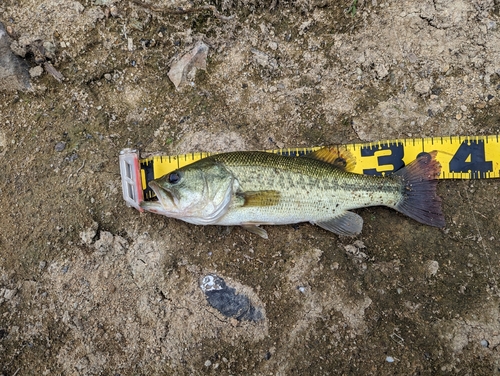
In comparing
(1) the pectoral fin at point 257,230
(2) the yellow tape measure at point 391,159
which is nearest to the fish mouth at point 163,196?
(2) the yellow tape measure at point 391,159

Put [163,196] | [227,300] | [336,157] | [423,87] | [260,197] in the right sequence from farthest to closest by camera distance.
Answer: [423,87]
[336,157]
[227,300]
[260,197]
[163,196]

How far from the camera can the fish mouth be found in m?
3.73

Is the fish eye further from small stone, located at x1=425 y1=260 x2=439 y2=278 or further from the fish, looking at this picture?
small stone, located at x1=425 y1=260 x2=439 y2=278

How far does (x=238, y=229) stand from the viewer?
4.23m

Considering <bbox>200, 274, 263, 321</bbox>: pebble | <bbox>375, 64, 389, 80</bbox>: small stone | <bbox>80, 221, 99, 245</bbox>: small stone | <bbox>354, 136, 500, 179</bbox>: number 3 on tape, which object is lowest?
<bbox>200, 274, 263, 321</bbox>: pebble

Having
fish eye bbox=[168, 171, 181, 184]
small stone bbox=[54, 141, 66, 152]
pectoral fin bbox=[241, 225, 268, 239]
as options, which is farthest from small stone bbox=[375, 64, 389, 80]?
small stone bbox=[54, 141, 66, 152]

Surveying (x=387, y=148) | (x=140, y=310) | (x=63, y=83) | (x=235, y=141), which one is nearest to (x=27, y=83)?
(x=63, y=83)

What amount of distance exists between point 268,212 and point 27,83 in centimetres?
332

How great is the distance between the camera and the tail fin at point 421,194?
4.03 metres

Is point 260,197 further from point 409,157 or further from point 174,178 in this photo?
point 409,157

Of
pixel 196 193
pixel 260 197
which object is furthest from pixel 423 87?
pixel 196 193

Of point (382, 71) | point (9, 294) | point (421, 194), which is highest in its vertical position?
point (382, 71)

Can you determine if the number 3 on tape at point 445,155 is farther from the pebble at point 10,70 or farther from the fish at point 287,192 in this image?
the pebble at point 10,70

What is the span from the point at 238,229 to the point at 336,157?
4.52 feet
